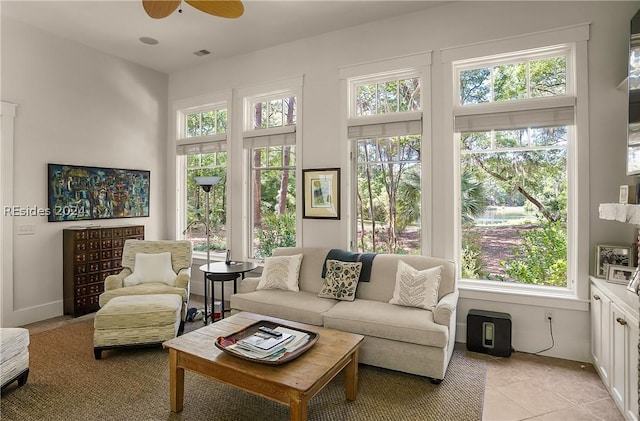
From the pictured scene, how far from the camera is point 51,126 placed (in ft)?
13.9

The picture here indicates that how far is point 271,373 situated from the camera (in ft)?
6.46

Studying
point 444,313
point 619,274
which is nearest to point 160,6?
point 444,313

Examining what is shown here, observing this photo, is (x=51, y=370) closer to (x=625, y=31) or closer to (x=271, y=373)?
(x=271, y=373)

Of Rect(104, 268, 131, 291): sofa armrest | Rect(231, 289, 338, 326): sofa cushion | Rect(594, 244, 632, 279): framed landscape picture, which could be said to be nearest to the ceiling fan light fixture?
Rect(104, 268, 131, 291): sofa armrest

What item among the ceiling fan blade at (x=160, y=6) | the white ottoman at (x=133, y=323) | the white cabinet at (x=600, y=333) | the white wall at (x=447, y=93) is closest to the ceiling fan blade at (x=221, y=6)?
the ceiling fan blade at (x=160, y=6)

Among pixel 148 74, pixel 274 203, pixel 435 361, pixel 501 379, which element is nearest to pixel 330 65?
pixel 274 203

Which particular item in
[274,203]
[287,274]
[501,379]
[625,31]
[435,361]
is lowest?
[501,379]

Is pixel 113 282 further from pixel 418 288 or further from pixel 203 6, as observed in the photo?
pixel 418 288

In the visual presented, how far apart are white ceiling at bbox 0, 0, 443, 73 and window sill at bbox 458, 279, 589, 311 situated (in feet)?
9.62

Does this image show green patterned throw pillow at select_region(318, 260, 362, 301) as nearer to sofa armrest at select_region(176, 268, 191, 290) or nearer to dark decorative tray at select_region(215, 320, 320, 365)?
dark decorative tray at select_region(215, 320, 320, 365)

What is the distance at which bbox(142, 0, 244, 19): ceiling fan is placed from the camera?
2490 mm

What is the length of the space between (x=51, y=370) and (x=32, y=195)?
88.3 inches

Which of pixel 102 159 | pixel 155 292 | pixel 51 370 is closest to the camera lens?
pixel 51 370

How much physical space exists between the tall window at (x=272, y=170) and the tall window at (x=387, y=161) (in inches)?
36.4
